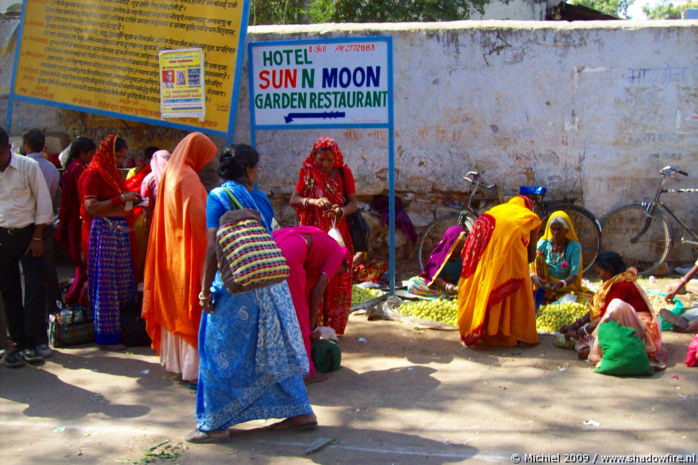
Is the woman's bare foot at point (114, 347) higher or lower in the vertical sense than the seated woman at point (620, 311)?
lower

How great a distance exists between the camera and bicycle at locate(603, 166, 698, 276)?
7316 mm

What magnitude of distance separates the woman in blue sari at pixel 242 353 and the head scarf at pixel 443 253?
2.93 metres

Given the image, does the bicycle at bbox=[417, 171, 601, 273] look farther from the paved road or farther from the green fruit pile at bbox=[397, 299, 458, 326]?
the paved road

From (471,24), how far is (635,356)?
4.43 metres

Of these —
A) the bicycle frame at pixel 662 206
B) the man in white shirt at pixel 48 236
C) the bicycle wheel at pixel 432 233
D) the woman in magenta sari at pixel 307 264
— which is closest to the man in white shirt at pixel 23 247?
the man in white shirt at pixel 48 236

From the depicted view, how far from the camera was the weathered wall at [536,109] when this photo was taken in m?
7.35

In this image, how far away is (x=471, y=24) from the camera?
300 inches

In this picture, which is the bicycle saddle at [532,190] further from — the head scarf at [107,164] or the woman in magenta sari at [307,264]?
the head scarf at [107,164]

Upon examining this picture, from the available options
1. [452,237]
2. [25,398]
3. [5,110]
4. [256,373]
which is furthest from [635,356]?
[5,110]

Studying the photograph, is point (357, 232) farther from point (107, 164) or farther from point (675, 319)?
point (675, 319)

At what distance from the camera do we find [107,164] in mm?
5332

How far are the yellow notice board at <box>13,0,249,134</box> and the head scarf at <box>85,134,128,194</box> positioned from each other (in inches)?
79.3

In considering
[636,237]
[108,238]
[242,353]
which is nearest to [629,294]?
[636,237]

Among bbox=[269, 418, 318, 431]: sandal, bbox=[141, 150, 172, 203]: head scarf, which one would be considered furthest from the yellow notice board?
bbox=[269, 418, 318, 431]: sandal
